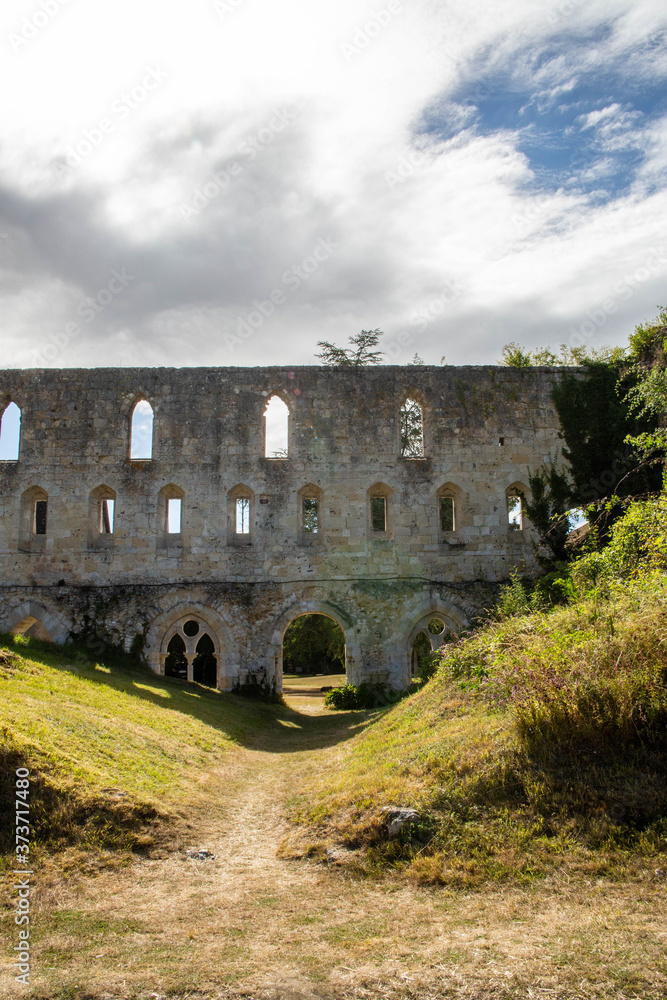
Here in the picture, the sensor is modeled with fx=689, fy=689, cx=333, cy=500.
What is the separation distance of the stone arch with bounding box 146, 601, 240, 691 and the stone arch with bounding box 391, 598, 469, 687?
4.43 meters

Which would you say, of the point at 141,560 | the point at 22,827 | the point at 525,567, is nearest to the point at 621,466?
the point at 525,567

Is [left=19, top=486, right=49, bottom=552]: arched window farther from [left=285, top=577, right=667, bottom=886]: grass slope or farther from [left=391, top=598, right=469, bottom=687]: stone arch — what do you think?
Result: [left=285, top=577, right=667, bottom=886]: grass slope

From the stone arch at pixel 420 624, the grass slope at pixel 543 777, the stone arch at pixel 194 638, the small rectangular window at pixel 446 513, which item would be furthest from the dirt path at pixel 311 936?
the small rectangular window at pixel 446 513

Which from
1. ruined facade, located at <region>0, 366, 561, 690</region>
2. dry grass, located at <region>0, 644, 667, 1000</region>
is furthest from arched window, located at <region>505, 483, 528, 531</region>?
dry grass, located at <region>0, 644, 667, 1000</region>

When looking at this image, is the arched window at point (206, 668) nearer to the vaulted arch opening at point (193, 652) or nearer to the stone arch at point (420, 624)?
the vaulted arch opening at point (193, 652)

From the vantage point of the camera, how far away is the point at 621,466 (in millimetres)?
19250

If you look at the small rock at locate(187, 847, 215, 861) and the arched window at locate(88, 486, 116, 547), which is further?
the arched window at locate(88, 486, 116, 547)

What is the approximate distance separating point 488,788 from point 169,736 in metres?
6.16

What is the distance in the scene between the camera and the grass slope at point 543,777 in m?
5.71

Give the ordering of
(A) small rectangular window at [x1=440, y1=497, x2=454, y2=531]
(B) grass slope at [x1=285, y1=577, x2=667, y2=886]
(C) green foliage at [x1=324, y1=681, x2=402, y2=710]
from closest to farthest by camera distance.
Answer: (B) grass slope at [x1=285, y1=577, x2=667, y2=886]
(C) green foliage at [x1=324, y1=681, x2=402, y2=710]
(A) small rectangular window at [x1=440, y1=497, x2=454, y2=531]

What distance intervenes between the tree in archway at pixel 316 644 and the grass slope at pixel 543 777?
23.9 m

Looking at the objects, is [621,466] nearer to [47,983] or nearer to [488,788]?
[488,788]

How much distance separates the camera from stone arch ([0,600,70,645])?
18750 millimetres

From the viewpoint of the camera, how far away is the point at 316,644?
34.2 meters
